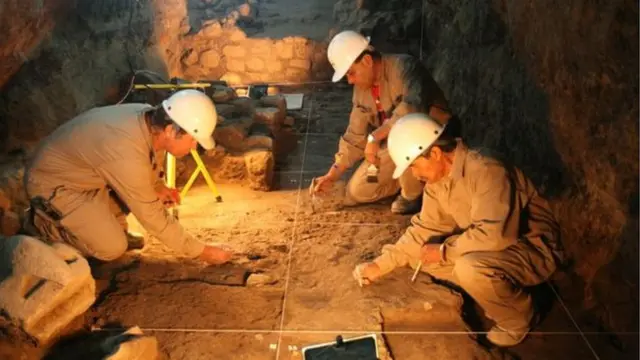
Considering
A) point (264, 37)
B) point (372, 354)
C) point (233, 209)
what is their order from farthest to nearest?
point (264, 37)
point (233, 209)
point (372, 354)

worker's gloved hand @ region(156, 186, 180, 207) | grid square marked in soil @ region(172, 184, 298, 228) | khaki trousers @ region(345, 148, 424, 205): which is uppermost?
worker's gloved hand @ region(156, 186, 180, 207)

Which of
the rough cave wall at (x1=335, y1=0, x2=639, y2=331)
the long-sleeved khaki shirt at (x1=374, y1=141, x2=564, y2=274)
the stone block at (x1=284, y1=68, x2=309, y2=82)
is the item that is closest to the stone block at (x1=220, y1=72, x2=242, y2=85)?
the stone block at (x1=284, y1=68, x2=309, y2=82)

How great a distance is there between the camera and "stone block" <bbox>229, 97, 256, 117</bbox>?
6.74 metres

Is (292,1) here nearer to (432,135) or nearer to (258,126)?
(258,126)

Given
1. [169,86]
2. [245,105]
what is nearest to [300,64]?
[245,105]

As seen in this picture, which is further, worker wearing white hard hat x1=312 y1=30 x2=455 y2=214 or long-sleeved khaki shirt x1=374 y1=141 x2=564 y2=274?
worker wearing white hard hat x1=312 y1=30 x2=455 y2=214

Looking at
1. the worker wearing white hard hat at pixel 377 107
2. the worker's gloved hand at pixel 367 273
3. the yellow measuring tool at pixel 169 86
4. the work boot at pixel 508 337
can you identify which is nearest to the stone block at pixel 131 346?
the worker's gloved hand at pixel 367 273

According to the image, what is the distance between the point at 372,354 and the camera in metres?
3.28

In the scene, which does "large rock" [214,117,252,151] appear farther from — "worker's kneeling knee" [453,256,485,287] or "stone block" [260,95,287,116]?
"worker's kneeling knee" [453,256,485,287]

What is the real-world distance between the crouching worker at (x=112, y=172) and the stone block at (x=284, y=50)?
5977mm

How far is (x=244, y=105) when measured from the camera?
22.4ft

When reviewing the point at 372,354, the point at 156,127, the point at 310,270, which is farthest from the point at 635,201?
the point at 156,127

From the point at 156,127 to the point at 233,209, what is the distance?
1557mm

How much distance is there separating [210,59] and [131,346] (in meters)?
7.46
